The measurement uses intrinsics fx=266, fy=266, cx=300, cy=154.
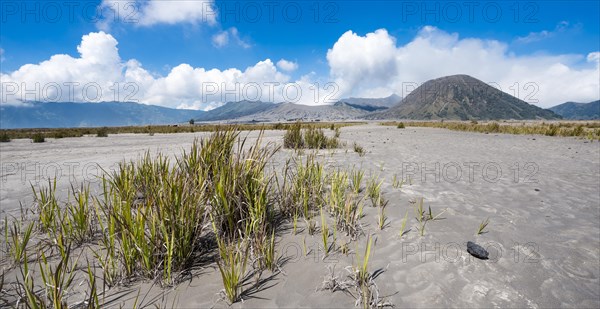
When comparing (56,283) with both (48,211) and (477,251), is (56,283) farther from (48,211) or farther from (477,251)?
(477,251)

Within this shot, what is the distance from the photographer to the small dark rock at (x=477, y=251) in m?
2.86

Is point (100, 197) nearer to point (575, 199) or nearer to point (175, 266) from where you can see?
point (175, 266)

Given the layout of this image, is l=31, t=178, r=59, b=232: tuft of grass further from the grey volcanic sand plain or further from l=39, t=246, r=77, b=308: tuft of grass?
the grey volcanic sand plain

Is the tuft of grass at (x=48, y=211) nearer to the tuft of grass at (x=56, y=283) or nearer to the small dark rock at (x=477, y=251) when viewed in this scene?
the tuft of grass at (x=56, y=283)

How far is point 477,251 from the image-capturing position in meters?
2.88

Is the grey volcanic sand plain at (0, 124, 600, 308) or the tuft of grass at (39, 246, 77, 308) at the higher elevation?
the tuft of grass at (39, 246, 77, 308)

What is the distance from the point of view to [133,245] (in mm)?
2480

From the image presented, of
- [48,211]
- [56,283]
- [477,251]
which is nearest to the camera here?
[56,283]

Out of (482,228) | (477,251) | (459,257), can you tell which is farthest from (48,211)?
(482,228)

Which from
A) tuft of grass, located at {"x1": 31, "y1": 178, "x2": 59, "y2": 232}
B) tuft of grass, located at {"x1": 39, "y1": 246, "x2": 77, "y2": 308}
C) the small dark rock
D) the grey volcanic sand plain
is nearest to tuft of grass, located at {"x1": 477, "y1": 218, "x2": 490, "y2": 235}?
the grey volcanic sand plain

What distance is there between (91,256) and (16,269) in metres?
0.60

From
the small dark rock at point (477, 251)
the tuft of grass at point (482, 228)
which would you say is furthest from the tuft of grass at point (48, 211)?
the tuft of grass at point (482, 228)

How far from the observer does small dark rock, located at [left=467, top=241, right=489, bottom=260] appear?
2.86 m

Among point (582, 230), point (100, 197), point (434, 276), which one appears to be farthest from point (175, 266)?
point (582, 230)
